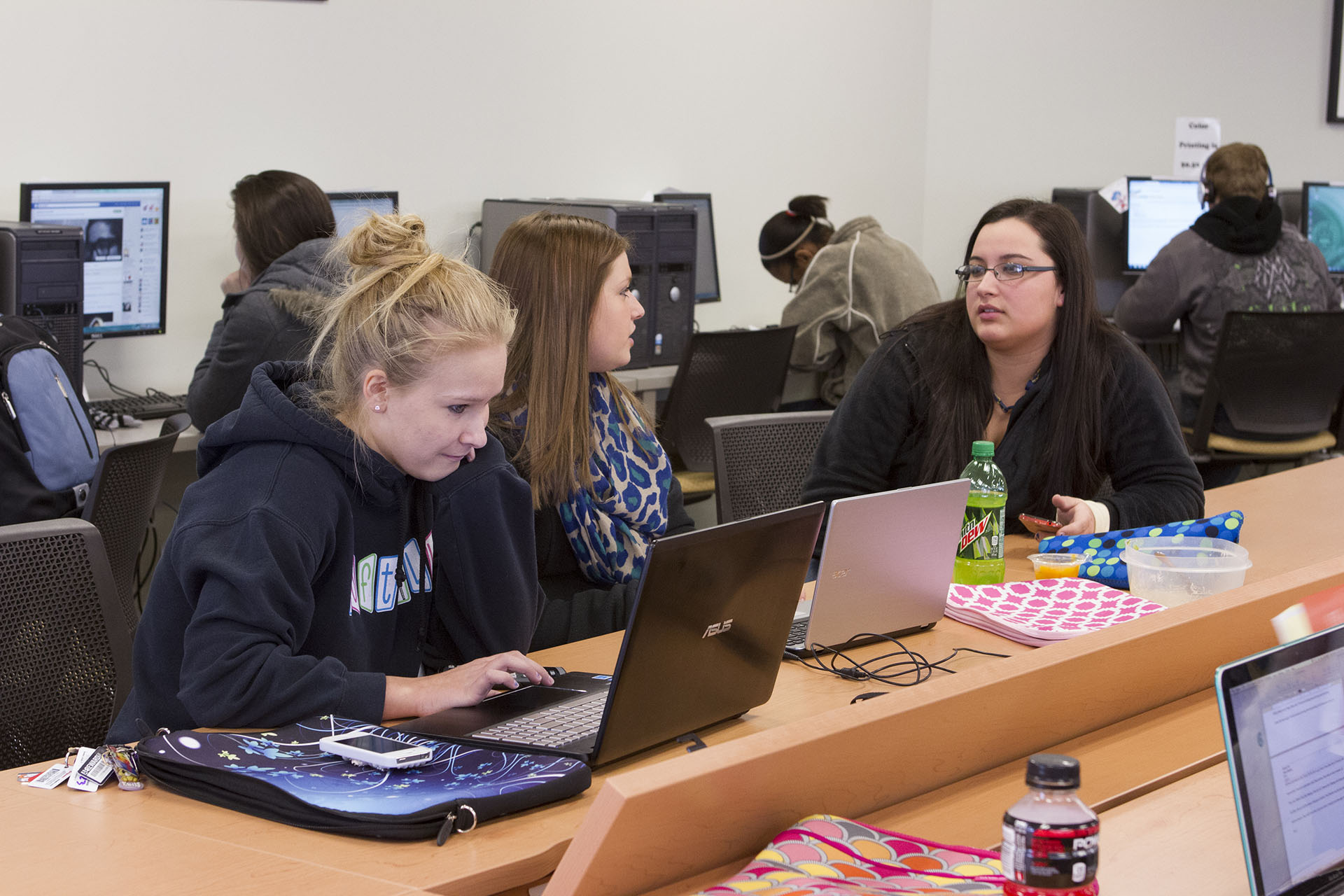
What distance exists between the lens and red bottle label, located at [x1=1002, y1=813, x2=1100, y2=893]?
839mm

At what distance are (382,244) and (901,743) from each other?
2.99ft

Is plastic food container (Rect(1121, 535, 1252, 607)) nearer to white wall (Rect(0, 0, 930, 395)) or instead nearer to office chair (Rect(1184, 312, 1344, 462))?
office chair (Rect(1184, 312, 1344, 462))

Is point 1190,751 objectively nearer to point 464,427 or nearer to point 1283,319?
point 464,427

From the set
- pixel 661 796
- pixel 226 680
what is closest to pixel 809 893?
pixel 661 796

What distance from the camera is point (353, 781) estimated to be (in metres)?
1.22

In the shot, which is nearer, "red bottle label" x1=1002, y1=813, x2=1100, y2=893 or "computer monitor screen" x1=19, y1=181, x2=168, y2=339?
"red bottle label" x1=1002, y1=813, x2=1100, y2=893

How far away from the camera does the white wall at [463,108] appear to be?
342cm

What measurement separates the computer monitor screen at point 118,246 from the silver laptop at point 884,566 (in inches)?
91.8

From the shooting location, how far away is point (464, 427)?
1.55 meters

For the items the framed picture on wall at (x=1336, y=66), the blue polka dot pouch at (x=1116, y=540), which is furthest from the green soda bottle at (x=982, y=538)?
the framed picture on wall at (x=1336, y=66)

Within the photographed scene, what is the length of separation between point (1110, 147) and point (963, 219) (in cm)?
81

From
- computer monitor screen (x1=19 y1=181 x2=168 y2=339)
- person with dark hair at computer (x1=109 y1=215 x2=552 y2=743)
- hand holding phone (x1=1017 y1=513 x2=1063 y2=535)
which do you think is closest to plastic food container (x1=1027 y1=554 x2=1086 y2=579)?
hand holding phone (x1=1017 y1=513 x2=1063 y2=535)

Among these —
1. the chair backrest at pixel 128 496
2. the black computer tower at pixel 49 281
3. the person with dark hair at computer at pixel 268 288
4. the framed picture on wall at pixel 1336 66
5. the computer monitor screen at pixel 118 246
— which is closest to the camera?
the chair backrest at pixel 128 496

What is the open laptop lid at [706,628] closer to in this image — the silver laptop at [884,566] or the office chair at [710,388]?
the silver laptop at [884,566]
